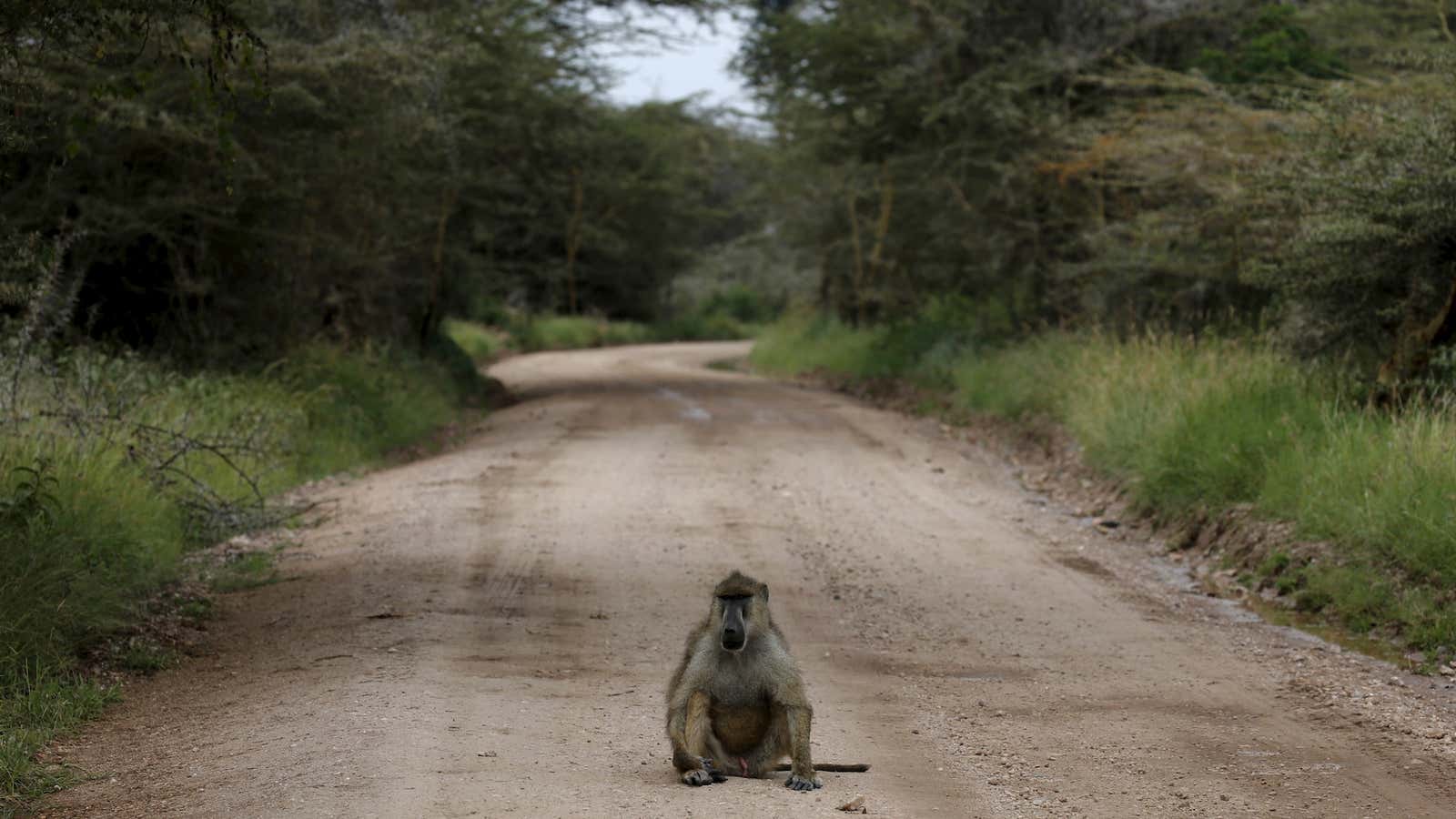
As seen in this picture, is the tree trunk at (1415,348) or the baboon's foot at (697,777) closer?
the baboon's foot at (697,777)

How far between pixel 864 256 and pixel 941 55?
698 centimetres

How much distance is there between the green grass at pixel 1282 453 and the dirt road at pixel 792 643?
0.71m

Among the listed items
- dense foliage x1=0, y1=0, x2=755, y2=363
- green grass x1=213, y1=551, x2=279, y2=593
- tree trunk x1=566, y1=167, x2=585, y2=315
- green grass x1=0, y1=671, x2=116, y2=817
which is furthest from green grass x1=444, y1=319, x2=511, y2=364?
green grass x1=0, y1=671, x2=116, y2=817

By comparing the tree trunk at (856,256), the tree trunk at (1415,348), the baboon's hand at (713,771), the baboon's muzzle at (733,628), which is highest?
the tree trunk at (856,256)

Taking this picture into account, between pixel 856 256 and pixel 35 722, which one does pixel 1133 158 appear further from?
pixel 35 722

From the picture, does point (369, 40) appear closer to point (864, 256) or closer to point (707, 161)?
point (864, 256)

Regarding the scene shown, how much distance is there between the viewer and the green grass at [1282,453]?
951cm

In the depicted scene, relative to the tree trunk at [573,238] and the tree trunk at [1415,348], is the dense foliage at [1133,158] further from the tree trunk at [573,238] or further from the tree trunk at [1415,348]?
the tree trunk at [573,238]

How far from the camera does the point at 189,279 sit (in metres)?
15.9

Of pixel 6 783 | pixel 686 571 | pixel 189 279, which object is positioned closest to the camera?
pixel 6 783

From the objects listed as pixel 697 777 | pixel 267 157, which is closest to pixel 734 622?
pixel 697 777

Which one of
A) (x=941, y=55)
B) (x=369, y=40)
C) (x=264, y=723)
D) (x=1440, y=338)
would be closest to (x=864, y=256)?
(x=941, y=55)

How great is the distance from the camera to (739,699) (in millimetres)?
5555

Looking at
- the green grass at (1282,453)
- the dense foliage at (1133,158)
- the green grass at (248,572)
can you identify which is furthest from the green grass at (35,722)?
the dense foliage at (1133,158)
